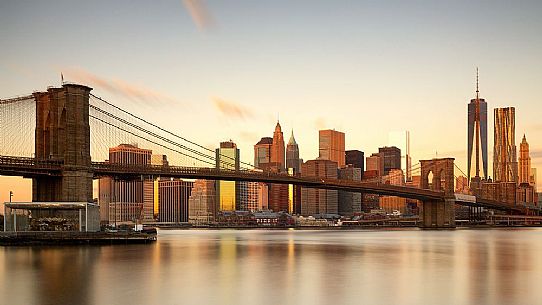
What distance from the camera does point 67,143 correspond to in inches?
2260

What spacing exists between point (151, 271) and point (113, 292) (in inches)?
287

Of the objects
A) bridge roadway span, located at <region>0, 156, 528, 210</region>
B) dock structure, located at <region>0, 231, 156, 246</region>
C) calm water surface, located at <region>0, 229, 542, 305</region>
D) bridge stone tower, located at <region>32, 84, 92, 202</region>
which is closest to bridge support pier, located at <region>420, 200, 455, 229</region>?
bridge roadway span, located at <region>0, 156, 528, 210</region>

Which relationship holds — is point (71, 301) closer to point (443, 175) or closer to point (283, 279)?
point (283, 279)

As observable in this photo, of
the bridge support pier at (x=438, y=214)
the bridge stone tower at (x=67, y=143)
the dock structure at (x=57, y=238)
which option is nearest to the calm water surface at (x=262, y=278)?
the dock structure at (x=57, y=238)

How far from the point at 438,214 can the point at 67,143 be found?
78.4 m

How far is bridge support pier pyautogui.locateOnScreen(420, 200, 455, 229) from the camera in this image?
118 m

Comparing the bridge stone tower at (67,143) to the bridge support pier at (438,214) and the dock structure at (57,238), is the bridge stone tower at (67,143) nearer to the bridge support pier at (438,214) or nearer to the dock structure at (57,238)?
the dock structure at (57,238)

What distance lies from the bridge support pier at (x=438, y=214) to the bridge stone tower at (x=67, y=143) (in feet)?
244

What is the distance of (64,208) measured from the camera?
178ft

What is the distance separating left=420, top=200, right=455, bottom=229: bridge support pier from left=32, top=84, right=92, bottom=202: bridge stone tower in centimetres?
7434

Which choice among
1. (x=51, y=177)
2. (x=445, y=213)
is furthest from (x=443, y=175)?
(x=51, y=177)

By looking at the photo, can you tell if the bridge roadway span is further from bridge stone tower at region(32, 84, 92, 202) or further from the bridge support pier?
the bridge support pier

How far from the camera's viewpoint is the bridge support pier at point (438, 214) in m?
118

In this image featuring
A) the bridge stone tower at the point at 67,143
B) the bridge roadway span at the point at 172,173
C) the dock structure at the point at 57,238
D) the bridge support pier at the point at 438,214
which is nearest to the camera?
the dock structure at the point at 57,238
